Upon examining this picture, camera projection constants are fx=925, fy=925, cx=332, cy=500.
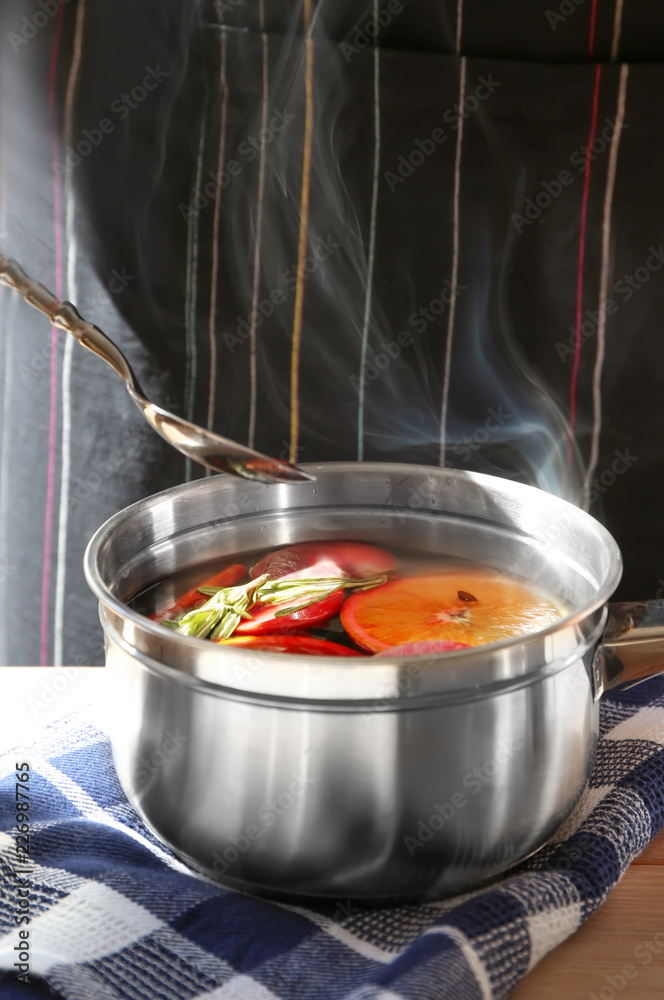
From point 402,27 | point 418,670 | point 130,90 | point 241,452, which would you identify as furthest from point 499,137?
point 418,670

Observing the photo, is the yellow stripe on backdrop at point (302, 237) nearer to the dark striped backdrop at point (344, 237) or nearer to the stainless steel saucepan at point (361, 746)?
the dark striped backdrop at point (344, 237)

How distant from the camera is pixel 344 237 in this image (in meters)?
1.17

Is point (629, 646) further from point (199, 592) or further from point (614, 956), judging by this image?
point (199, 592)

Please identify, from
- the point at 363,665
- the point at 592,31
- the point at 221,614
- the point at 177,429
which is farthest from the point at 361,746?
the point at 592,31

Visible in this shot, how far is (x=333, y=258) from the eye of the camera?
1184mm

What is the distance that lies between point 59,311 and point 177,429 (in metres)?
0.12

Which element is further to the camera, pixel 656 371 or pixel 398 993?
pixel 656 371

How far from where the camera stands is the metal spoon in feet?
2.11

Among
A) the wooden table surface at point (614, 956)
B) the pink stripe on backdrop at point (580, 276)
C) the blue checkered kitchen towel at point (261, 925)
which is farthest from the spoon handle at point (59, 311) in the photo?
the pink stripe on backdrop at point (580, 276)

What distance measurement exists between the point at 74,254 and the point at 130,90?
21cm

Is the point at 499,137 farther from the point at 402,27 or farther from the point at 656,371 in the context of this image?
the point at 656,371

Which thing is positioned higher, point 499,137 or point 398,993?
point 499,137

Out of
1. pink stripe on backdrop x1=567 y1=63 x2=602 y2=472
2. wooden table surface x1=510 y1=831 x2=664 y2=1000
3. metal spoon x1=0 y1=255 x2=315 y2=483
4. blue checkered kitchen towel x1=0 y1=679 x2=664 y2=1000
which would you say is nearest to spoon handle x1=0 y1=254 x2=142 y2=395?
metal spoon x1=0 y1=255 x2=315 y2=483

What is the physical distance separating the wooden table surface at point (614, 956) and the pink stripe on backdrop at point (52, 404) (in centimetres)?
93
